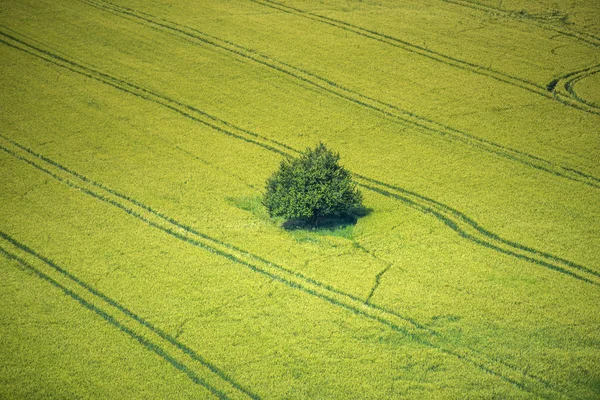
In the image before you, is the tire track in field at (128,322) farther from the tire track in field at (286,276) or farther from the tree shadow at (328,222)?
the tree shadow at (328,222)

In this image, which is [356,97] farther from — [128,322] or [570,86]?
[128,322]

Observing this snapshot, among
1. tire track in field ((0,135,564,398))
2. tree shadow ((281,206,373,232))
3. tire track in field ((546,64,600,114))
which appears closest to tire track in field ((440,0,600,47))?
tire track in field ((546,64,600,114))

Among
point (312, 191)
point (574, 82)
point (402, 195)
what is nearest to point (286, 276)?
point (312, 191)

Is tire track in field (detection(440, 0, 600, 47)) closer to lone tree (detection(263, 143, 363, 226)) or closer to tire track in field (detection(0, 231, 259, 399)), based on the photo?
lone tree (detection(263, 143, 363, 226))

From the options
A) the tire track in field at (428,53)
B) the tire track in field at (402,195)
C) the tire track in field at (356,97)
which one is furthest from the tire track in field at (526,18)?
the tire track in field at (402,195)

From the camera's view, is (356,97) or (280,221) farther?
(356,97)
